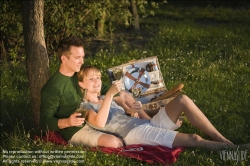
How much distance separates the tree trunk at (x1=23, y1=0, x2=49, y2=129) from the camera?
24.1ft

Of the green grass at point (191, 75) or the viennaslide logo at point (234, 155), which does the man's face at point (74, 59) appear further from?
the viennaslide logo at point (234, 155)

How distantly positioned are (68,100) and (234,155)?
193 cm

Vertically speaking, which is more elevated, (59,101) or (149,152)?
(59,101)

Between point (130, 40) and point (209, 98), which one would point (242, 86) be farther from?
point (130, 40)

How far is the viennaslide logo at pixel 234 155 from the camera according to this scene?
226 inches

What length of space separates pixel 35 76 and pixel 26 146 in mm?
1352

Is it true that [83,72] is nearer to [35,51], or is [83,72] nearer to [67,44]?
[67,44]

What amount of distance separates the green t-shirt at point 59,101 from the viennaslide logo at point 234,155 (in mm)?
1648

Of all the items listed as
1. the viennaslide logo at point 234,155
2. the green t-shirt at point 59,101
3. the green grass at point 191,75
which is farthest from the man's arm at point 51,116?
the viennaslide logo at point 234,155

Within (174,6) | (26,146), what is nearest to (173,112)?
(26,146)

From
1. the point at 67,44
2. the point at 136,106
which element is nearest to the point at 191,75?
the point at 136,106

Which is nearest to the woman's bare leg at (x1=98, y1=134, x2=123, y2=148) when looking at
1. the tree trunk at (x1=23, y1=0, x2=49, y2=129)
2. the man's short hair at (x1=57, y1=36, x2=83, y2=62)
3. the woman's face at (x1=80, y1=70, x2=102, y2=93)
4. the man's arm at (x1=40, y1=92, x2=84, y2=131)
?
the man's arm at (x1=40, y1=92, x2=84, y2=131)

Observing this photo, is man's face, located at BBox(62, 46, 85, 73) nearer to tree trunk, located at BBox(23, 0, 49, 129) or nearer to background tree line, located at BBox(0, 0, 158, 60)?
tree trunk, located at BBox(23, 0, 49, 129)

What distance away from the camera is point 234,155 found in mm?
5805
